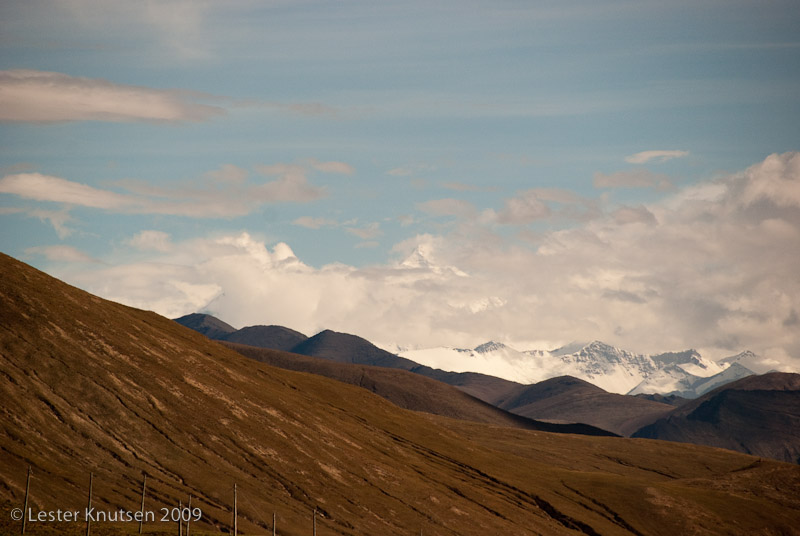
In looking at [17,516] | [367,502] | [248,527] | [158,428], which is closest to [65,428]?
[158,428]

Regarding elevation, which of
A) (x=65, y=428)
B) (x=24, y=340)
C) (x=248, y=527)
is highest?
(x=24, y=340)

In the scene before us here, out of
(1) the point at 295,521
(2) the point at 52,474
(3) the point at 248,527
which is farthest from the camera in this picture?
(1) the point at 295,521

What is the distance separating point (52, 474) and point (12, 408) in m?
26.6

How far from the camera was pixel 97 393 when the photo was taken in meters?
190

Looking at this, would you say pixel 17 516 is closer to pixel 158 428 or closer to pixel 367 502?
pixel 158 428

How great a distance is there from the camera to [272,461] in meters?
200

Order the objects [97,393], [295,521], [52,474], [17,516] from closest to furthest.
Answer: [17,516]
[52,474]
[295,521]
[97,393]

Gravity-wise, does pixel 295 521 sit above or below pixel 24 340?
below

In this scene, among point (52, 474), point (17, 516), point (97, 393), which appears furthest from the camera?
point (97, 393)

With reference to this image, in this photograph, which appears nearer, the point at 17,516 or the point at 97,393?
the point at 17,516

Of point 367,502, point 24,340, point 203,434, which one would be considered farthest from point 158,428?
point 367,502

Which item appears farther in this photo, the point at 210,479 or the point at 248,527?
the point at 210,479

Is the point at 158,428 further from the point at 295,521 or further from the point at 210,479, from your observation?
the point at 295,521

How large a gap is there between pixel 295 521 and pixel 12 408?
5625 cm
